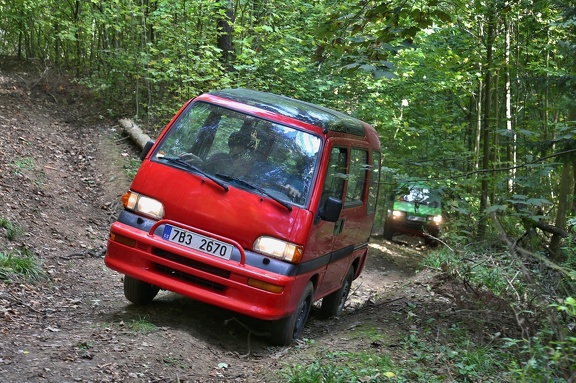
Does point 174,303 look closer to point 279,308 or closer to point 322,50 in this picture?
point 279,308

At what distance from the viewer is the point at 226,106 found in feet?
22.3

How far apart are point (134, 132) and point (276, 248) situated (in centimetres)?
1033

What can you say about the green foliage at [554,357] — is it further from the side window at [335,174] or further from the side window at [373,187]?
the side window at [373,187]

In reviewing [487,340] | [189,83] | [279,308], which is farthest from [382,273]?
[279,308]

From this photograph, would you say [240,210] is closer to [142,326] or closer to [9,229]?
[142,326]

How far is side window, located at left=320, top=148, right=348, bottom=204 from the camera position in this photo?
21.7ft

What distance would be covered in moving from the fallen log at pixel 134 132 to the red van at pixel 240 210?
26.5 feet

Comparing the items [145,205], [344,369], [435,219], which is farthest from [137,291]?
[435,219]

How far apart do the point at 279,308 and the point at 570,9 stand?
6.57 metres

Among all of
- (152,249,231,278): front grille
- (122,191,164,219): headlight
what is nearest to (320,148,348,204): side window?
(152,249,231,278): front grille

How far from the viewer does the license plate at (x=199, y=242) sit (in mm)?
5848

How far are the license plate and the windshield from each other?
0.60 m

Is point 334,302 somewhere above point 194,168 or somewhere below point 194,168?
below

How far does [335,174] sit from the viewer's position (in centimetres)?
655
